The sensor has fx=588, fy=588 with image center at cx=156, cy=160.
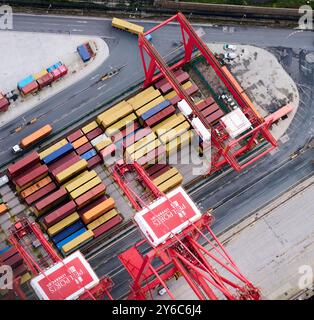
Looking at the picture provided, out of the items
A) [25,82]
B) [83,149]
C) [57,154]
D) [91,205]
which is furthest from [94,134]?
[25,82]

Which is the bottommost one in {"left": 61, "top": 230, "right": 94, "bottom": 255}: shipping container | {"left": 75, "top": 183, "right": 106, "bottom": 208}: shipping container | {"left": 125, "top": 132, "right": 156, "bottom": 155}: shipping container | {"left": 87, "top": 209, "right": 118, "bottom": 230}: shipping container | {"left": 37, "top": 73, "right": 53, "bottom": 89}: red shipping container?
{"left": 61, "top": 230, "right": 94, "bottom": 255}: shipping container

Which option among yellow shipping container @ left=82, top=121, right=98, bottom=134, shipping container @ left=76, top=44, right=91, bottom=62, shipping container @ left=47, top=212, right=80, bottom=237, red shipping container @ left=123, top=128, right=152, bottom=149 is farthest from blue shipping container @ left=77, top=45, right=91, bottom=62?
shipping container @ left=47, top=212, right=80, bottom=237

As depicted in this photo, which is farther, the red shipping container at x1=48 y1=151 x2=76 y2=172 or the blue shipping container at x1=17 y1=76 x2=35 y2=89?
the blue shipping container at x1=17 y1=76 x2=35 y2=89

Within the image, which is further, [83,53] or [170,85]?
[83,53]

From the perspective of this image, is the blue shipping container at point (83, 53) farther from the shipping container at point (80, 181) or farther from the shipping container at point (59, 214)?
the shipping container at point (59, 214)

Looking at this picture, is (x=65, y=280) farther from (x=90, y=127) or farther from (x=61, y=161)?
(x=90, y=127)

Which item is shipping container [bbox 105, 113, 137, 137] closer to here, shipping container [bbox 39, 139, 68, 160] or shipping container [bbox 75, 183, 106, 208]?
shipping container [bbox 39, 139, 68, 160]

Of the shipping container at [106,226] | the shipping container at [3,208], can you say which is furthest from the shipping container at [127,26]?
the shipping container at [3,208]
